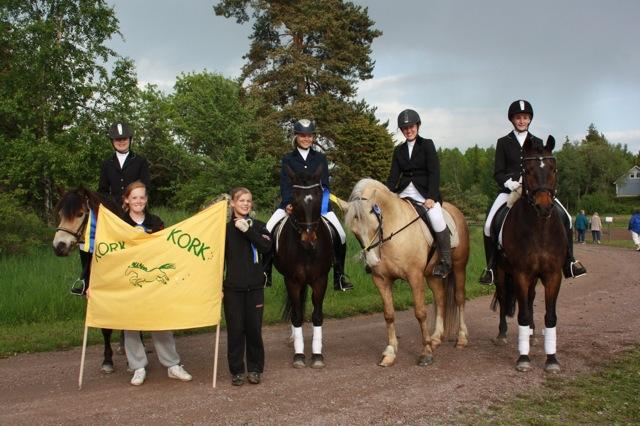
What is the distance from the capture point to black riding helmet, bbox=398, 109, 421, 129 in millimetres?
7609

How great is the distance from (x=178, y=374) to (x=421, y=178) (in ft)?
14.2

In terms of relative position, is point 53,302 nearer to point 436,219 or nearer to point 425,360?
point 425,360

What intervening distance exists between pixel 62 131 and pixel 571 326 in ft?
65.1

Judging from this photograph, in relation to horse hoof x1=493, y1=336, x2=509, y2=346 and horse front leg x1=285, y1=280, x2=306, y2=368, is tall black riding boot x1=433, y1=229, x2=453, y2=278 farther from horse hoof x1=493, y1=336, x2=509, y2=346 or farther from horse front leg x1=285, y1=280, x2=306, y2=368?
horse front leg x1=285, y1=280, x2=306, y2=368

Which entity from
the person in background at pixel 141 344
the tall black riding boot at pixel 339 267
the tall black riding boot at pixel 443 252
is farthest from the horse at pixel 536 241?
the person in background at pixel 141 344

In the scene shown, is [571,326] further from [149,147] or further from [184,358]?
[149,147]

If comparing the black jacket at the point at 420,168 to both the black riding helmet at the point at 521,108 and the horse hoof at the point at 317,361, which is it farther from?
the horse hoof at the point at 317,361

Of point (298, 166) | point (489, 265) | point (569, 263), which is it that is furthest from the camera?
point (489, 265)

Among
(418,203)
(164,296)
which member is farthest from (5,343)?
(418,203)

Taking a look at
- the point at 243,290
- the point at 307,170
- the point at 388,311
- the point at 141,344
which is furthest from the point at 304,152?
the point at 141,344

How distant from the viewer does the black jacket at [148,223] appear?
261 inches

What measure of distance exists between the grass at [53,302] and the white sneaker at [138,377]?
259 centimetres

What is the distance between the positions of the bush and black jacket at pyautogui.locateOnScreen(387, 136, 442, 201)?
1016 cm

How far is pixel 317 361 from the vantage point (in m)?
6.94
